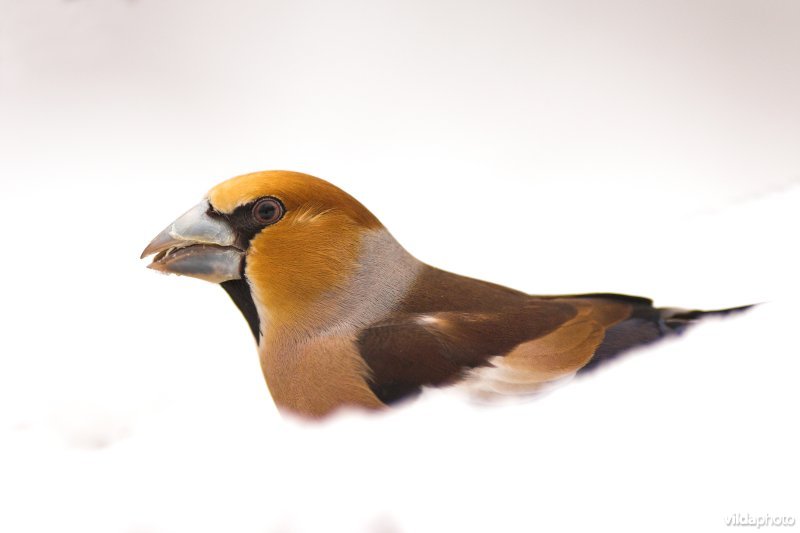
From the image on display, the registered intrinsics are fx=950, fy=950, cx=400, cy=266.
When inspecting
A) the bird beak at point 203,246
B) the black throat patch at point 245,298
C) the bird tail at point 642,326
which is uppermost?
the bird beak at point 203,246

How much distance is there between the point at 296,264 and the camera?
1.17 meters

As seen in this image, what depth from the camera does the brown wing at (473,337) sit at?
3.71 ft

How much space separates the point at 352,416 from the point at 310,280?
0.18m

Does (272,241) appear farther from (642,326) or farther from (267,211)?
(642,326)

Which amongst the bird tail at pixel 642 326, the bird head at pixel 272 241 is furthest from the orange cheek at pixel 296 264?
the bird tail at pixel 642 326

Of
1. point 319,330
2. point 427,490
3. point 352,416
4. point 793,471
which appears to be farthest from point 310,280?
point 793,471

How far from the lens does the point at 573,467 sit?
1.13 m

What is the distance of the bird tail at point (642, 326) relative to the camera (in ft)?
4.00

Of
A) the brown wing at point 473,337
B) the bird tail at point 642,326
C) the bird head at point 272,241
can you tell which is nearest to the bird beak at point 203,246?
the bird head at point 272,241

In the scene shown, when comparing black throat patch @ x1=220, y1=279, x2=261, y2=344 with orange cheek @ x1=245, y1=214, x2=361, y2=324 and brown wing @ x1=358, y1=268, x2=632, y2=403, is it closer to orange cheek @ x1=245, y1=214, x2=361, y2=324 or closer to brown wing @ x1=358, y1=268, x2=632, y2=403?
orange cheek @ x1=245, y1=214, x2=361, y2=324

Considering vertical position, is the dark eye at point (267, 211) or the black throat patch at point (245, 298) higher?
the dark eye at point (267, 211)

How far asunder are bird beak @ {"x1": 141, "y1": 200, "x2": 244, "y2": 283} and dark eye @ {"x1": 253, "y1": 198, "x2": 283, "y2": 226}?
0.13 feet

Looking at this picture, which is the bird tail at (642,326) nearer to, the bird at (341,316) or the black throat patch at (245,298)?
the bird at (341,316)

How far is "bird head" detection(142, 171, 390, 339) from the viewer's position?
1.17 meters
